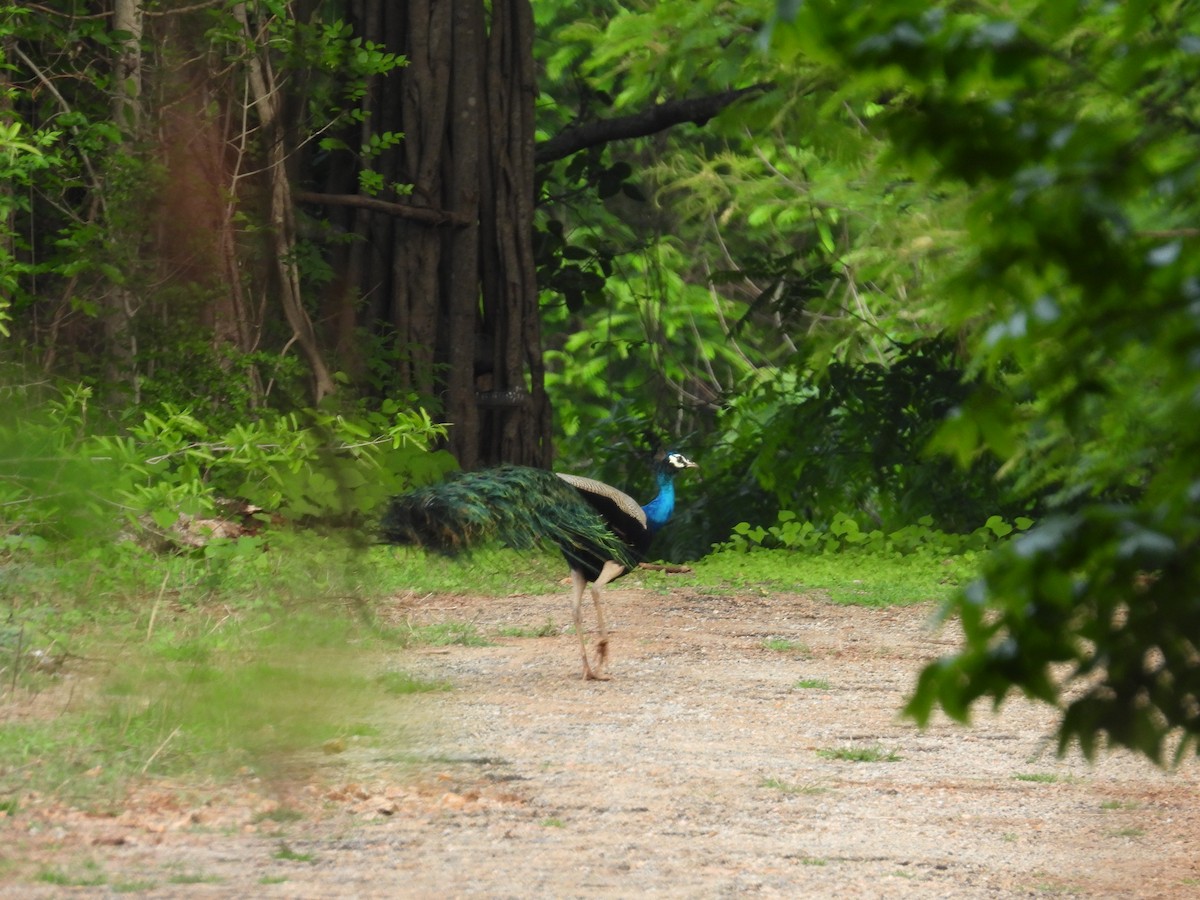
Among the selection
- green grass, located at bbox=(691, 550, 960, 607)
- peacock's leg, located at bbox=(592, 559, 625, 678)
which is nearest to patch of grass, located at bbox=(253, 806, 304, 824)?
peacock's leg, located at bbox=(592, 559, 625, 678)

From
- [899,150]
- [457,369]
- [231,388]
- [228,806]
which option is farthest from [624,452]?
[899,150]

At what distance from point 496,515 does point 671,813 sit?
285cm

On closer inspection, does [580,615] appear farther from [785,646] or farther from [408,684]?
[408,684]

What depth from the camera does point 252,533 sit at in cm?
1016

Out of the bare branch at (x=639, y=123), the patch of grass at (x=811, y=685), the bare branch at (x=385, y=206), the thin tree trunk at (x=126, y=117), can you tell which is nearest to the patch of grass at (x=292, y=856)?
the patch of grass at (x=811, y=685)

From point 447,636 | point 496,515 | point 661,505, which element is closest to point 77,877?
point 496,515

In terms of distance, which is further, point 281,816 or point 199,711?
point 199,711

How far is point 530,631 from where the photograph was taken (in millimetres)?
9430

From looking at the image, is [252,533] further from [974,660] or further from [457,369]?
[974,660]

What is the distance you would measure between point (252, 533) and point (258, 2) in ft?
10.9

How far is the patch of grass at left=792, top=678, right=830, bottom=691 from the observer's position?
7.95 meters

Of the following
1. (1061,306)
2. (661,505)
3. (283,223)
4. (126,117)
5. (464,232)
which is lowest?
(661,505)

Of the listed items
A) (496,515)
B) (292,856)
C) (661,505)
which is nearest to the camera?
(292,856)

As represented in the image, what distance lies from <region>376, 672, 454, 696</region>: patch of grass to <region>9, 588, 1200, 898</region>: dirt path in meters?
0.15
